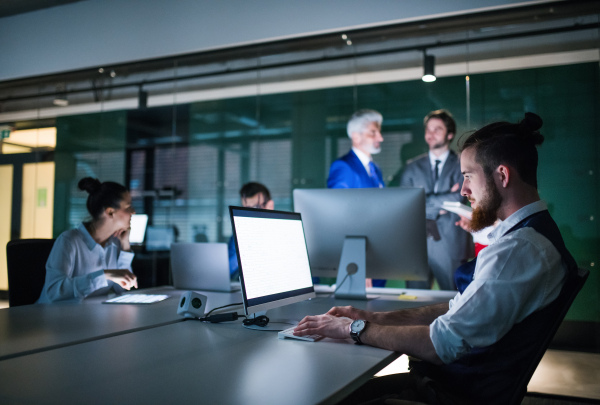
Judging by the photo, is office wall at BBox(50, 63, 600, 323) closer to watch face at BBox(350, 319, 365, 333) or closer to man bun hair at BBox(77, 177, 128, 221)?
man bun hair at BBox(77, 177, 128, 221)

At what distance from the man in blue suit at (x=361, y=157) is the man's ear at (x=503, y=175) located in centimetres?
311

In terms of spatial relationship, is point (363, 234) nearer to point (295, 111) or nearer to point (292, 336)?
point (292, 336)

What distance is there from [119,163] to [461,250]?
4156 millimetres

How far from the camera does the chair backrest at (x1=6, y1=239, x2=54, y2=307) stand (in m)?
A: 2.61

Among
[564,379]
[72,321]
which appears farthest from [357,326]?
[564,379]

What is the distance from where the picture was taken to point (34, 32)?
5.68 m

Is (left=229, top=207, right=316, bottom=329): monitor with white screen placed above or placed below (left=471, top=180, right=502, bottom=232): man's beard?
below

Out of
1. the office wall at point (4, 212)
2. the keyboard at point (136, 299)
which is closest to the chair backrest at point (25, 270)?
the keyboard at point (136, 299)

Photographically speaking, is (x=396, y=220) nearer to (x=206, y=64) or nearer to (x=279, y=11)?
(x=279, y=11)

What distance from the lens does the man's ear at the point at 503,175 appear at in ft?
4.96

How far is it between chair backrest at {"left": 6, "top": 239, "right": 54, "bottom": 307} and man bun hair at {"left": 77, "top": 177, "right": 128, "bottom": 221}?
37cm

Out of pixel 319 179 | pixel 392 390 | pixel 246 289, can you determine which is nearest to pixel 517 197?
pixel 392 390

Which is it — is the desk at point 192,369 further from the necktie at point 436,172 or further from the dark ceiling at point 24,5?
the dark ceiling at point 24,5

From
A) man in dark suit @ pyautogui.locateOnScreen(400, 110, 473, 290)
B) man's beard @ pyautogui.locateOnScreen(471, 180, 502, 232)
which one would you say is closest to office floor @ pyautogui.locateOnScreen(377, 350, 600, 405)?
man in dark suit @ pyautogui.locateOnScreen(400, 110, 473, 290)
